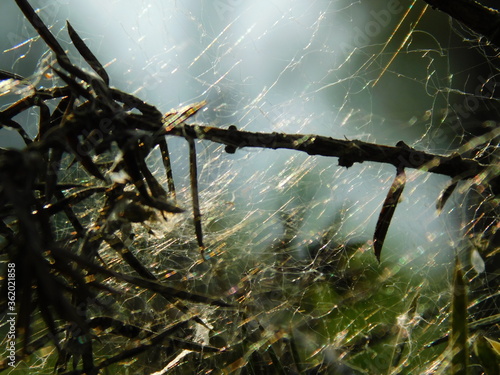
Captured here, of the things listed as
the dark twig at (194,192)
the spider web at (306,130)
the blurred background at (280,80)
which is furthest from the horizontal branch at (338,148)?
the blurred background at (280,80)

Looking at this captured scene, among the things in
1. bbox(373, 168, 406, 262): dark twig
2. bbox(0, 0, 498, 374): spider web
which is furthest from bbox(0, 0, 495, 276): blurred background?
bbox(373, 168, 406, 262): dark twig

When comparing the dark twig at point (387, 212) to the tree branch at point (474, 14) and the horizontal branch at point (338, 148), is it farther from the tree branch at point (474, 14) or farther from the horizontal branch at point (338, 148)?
the tree branch at point (474, 14)

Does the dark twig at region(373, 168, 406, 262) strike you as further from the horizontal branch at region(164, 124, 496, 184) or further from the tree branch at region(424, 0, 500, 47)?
the tree branch at region(424, 0, 500, 47)

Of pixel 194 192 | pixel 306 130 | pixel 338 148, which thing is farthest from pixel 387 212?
pixel 306 130

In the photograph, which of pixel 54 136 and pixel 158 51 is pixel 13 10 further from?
pixel 54 136

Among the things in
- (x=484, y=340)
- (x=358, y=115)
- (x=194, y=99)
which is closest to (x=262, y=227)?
(x=194, y=99)

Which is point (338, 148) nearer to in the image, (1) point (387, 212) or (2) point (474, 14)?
(1) point (387, 212)
